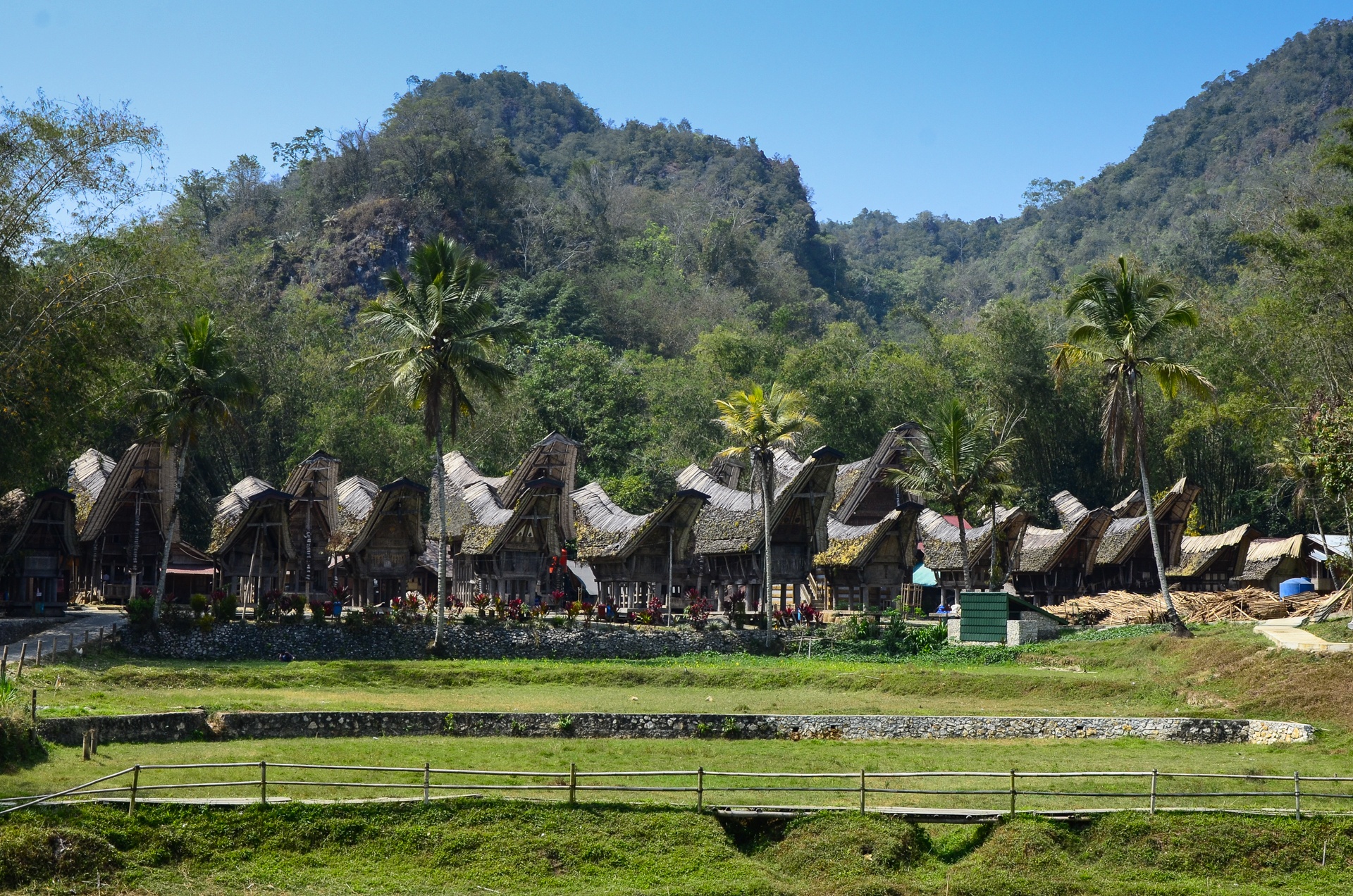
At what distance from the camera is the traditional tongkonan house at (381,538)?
46625mm

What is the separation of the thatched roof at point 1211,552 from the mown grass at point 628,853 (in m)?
33.7

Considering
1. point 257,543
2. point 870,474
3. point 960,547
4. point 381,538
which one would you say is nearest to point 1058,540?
point 960,547

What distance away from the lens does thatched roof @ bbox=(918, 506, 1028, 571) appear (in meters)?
53.9

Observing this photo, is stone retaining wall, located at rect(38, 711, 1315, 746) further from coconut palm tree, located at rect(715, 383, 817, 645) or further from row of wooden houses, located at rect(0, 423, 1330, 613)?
row of wooden houses, located at rect(0, 423, 1330, 613)

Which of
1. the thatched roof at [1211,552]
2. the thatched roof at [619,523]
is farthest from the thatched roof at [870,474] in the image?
the thatched roof at [619,523]

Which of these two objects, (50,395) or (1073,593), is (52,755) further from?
(1073,593)

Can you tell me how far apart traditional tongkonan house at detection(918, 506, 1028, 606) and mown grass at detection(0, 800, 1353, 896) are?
33330mm

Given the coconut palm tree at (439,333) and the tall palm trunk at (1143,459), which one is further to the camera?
the coconut palm tree at (439,333)

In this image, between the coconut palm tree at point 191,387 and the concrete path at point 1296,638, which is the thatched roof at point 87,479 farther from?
the concrete path at point 1296,638

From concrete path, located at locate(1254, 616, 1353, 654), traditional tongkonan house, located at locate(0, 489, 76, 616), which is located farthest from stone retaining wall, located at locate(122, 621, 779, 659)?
concrete path, located at locate(1254, 616, 1353, 654)

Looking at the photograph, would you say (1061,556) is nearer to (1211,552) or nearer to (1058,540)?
(1058,540)

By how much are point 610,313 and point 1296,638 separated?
7817cm

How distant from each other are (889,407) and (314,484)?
3471 cm

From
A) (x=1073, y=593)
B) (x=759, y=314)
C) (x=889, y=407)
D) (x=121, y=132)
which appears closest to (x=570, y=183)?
(x=759, y=314)
